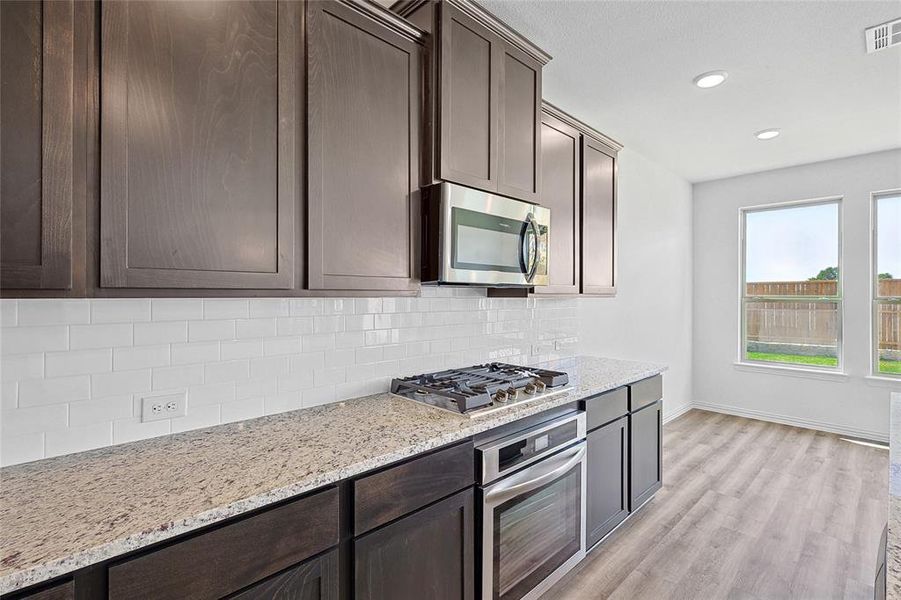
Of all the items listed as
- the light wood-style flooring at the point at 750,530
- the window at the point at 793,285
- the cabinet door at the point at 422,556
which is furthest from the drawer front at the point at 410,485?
the window at the point at 793,285

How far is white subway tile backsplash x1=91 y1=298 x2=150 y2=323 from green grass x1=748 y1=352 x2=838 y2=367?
5997 millimetres

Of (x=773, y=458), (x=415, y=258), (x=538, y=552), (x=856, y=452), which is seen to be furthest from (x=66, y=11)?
(x=856, y=452)

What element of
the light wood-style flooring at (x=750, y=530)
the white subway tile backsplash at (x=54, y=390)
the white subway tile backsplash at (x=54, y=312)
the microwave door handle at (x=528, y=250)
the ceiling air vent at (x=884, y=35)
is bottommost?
the light wood-style flooring at (x=750, y=530)

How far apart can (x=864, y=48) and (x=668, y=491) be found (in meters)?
3.01

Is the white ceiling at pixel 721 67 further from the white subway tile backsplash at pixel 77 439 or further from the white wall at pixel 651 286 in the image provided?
the white subway tile backsplash at pixel 77 439

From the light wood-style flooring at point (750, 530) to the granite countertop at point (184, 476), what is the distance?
128 centimetres

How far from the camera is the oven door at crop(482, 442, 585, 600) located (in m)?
1.76

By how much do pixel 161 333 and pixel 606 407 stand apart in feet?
6.96

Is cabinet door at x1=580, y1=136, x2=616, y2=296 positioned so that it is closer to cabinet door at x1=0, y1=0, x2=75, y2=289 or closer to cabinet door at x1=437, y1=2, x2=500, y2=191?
cabinet door at x1=437, y1=2, x2=500, y2=191

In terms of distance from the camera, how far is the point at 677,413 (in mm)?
5254

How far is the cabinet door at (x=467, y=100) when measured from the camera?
1.95 meters

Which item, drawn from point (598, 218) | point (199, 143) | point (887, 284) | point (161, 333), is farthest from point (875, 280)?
point (161, 333)

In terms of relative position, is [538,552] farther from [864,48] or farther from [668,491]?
[864,48]

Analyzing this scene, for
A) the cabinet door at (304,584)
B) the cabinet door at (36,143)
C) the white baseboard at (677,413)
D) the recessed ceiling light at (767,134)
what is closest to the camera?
the cabinet door at (36,143)
